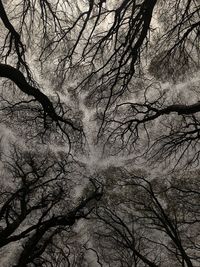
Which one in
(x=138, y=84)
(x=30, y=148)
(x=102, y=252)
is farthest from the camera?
(x=138, y=84)

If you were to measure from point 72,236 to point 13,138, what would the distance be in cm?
562

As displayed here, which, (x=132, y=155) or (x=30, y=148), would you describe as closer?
(x=30, y=148)

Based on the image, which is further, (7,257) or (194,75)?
(194,75)

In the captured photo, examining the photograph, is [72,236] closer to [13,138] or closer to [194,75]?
[13,138]

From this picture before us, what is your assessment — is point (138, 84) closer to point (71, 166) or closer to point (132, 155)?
point (132, 155)

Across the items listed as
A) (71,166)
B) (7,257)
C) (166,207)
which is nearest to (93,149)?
(71,166)

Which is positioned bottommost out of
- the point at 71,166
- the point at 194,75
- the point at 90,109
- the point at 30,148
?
the point at 30,148

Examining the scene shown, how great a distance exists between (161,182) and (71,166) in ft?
15.4

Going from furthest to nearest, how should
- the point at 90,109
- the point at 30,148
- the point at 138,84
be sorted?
the point at 90,109 < the point at 138,84 < the point at 30,148

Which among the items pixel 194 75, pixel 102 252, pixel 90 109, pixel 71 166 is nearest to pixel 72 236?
pixel 102 252

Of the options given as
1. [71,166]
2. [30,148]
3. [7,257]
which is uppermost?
[71,166]

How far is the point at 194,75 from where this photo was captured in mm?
19719

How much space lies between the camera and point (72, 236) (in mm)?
18938

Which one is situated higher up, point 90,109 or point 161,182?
point 90,109
